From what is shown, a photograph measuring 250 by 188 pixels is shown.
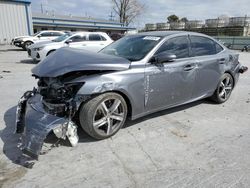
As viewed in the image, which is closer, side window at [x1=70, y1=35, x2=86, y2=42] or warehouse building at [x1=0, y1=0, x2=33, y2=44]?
side window at [x1=70, y1=35, x2=86, y2=42]

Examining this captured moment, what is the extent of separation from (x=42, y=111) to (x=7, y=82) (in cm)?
443

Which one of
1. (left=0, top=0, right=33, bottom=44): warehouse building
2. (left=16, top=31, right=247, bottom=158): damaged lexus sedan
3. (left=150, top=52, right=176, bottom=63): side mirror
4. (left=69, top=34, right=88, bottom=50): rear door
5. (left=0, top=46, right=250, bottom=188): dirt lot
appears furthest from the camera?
(left=0, top=0, right=33, bottom=44): warehouse building

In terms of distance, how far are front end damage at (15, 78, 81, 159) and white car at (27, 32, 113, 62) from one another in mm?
7577

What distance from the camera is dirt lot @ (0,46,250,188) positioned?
2.52 metres

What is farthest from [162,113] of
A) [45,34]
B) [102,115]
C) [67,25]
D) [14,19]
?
[67,25]

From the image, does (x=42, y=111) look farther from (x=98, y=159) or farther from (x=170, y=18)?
(x=170, y=18)

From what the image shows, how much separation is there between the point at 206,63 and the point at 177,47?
32.0 inches

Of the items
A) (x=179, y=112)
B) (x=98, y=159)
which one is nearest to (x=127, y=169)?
(x=98, y=159)

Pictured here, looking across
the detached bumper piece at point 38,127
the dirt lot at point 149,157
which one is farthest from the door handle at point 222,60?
the detached bumper piece at point 38,127

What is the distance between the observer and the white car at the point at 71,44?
409 inches

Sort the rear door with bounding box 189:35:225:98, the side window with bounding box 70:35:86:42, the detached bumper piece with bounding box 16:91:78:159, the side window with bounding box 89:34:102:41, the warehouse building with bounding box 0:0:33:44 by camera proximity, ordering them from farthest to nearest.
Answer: the warehouse building with bounding box 0:0:33:44 → the side window with bounding box 89:34:102:41 → the side window with bounding box 70:35:86:42 → the rear door with bounding box 189:35:225:98 → the detached bumper piece with bounding box 16:91:78:159

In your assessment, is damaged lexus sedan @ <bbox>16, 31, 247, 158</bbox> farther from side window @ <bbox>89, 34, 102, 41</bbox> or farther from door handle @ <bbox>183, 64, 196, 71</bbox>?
side window @ <bbox>89, 34, 102, 41</bbox>

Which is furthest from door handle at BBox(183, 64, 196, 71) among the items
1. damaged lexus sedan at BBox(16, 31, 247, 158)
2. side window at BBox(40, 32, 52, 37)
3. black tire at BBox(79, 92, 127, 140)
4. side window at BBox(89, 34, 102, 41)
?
side window at BBox(40, 32, 52, 37)

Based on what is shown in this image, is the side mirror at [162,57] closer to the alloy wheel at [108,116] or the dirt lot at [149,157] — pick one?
the alloy wheel at [108,116]
